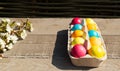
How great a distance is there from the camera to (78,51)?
202cm

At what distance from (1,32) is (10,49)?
0.21 metres

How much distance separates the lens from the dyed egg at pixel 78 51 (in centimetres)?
201

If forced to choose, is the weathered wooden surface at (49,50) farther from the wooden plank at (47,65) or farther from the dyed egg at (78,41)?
the dyed egg at (78,41)

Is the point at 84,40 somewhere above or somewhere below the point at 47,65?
above

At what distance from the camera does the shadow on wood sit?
210 centimetres

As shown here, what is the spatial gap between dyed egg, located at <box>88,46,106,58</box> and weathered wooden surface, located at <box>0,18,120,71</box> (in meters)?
0.12

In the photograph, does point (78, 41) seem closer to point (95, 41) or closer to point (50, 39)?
point (95, 41)

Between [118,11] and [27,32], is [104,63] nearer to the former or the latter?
[27,32]

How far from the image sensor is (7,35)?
2379mm

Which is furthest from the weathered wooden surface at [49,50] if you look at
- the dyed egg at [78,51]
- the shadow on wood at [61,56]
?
the dyed egg at [78,51]

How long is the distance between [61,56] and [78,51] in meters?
0.26

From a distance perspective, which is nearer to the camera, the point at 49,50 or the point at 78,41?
the point at 78,41

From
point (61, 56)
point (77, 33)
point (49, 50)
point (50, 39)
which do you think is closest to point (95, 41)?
point (77, 33)

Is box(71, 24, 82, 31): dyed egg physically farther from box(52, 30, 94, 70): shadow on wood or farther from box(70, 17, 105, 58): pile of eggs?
box(52, 30, 94, 70): shadow on wood
